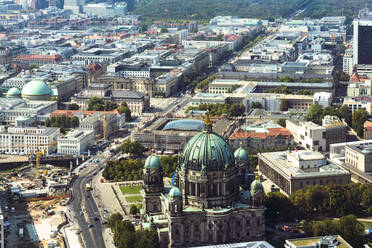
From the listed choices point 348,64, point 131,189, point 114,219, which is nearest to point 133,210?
point 114,219

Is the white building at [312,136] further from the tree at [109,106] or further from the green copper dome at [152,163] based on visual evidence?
the tree at [109,106]

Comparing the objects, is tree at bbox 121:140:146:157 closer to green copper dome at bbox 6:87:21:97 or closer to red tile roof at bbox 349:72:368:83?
green copper dome at bbox 6:87:21:97

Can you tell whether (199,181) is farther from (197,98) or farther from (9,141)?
(197,98)

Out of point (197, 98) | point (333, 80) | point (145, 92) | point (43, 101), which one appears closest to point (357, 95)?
point (333, 80)

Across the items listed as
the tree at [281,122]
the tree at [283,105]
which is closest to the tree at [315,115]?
the tree at [281,122]

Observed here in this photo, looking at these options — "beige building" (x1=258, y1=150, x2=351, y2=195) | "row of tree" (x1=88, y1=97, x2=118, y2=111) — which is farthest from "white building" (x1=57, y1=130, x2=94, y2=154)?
"beige building" (x1=258, y1=150, x2=351, y2=195)

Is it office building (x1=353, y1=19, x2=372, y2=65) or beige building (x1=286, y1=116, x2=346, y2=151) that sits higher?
office building (x1=353, y1=19, x2=372, y2=65)
